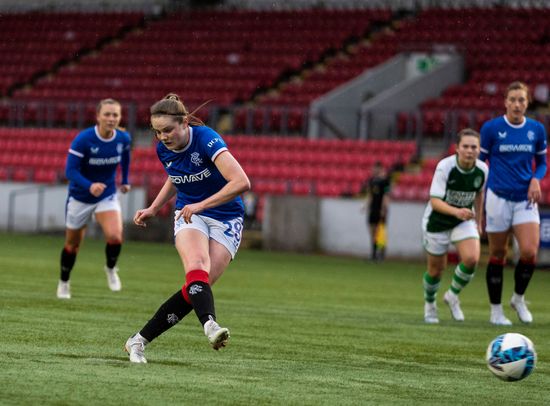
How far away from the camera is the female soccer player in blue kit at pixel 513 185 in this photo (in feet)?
42.9

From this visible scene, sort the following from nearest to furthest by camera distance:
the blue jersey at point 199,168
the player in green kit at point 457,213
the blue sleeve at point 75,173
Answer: the blue jersey at point 199,168, the player in green kit at point 457,213, the blue sleeve at point 75,173

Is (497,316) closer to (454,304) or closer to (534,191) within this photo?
(454,304)

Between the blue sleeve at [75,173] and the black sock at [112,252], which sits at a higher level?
the blue sleeve at [75,173]

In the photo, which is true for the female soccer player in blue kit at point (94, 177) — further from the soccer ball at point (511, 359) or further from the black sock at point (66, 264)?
the soccer ball at point (511, 359)

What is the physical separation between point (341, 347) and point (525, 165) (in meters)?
A: 3.77

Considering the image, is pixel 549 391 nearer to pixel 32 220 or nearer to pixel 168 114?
pixel 168 114

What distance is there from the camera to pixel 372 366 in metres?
9.31

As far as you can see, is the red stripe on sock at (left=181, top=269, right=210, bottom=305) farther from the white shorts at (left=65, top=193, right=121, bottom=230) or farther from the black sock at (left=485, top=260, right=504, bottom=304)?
the white shorts at (left=65, top=193, right=121, bottom=230)

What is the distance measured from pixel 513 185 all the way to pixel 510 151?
37 cm

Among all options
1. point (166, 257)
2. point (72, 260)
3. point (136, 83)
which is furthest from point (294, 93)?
point (72, 260)

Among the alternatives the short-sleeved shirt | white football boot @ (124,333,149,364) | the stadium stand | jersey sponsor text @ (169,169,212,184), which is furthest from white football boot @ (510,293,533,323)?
the stadium stand

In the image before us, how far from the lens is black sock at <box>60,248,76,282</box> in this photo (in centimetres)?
1430

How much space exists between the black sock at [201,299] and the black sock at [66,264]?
6019mm

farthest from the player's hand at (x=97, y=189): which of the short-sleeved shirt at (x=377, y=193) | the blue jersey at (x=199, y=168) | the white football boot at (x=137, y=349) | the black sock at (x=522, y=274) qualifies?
the short-sleeved shirt at (x=377, y=193)
